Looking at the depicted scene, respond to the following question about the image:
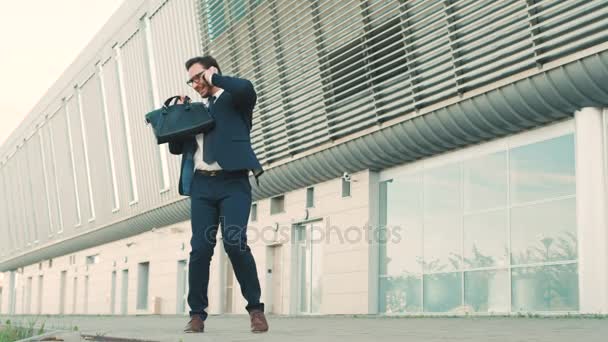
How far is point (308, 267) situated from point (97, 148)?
64.4ft

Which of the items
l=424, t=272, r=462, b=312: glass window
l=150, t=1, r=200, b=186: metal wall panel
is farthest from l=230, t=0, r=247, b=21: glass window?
l=424, t=272, r=462, b=312: glass window

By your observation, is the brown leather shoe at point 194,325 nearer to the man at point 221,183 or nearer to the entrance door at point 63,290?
the man at point 221,183

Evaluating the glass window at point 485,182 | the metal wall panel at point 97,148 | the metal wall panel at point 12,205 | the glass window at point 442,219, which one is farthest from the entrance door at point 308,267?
the metal wall panel at point 12,205

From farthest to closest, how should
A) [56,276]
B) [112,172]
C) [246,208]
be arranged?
[56,276] < [112,172] < [246,208]

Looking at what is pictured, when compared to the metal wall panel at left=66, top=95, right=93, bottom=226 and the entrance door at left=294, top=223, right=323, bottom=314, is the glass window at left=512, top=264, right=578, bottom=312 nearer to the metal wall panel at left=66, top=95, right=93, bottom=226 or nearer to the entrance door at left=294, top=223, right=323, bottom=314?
the entrance door at left=294, top=223, right=323, bottom=314

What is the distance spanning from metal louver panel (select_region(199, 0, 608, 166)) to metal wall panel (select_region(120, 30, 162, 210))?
7896mm

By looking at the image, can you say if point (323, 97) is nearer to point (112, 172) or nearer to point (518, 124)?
point (518, 124)

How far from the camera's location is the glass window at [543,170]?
14500 mm

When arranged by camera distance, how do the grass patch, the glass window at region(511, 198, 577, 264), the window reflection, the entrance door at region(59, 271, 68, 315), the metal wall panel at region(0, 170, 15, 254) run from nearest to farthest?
the grass patch, the glass window at region(511, 198, 577, 264), the window reflection, the entrance door at region(59, 271, 68, 315), the metal wall panel at region(0, 170, 15, 254)

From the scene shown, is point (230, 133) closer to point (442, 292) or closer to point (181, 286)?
point (442, 292)

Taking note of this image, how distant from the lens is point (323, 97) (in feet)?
65.4

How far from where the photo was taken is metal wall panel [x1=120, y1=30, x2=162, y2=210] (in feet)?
106

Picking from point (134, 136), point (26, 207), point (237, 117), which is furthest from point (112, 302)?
point (237, 117)

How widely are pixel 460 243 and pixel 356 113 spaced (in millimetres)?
3748
